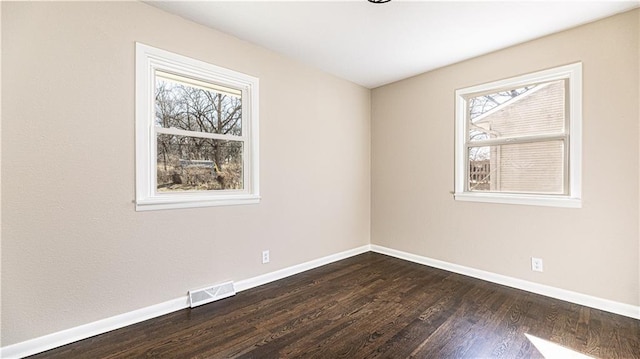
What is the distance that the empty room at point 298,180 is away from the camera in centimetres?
184

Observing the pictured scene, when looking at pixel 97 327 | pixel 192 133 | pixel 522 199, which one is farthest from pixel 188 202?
pixel 522 199

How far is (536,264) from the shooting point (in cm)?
274

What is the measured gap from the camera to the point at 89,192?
1.98 m

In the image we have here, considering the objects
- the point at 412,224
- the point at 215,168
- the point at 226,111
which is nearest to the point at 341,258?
the point at 412,224

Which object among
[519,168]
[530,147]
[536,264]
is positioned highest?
[530,147]

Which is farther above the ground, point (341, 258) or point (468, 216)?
point (468, 216)

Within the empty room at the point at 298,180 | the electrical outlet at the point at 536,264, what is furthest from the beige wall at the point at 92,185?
the electrical outlet at the point at 536,264

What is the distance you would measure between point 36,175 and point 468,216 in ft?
13.0

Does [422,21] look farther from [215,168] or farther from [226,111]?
[215,168]

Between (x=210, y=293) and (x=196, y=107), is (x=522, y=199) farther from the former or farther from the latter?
(x=196, y=107)

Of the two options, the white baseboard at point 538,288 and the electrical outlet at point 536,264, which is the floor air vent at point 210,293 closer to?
the white baseboard at point 538,288

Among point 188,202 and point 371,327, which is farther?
point 188,202

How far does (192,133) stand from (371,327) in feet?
7.51

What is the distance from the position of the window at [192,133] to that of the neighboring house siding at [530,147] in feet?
8.97
